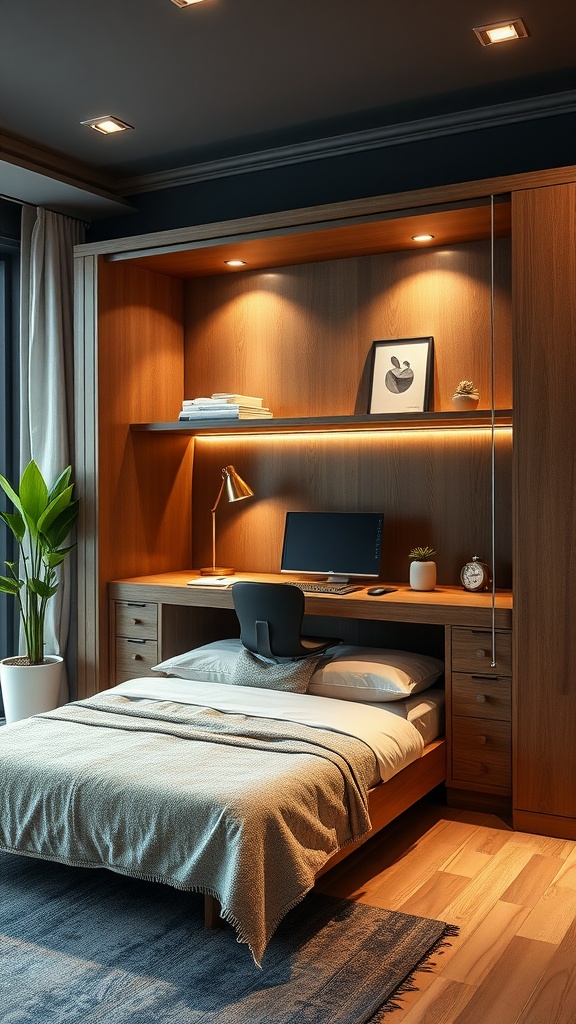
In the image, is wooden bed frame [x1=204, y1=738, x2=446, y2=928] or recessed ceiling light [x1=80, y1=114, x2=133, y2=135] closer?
wooden bed frame [x1=204, y1=738, x2=446, y2=928]

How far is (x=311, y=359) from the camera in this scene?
4430 mm

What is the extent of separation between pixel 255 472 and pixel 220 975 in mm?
2682

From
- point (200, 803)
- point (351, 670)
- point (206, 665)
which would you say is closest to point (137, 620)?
point (206, 665)

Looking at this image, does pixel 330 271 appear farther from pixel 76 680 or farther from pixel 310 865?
pixel 310 865

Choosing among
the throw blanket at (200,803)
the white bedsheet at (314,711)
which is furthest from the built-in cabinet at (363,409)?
the throw blanket at (200,803)

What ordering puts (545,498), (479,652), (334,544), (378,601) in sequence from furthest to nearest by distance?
(334,544)
(378,601)
(479,652)
(545,498)

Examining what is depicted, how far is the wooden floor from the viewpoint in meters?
2.26

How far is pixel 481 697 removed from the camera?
137 inches

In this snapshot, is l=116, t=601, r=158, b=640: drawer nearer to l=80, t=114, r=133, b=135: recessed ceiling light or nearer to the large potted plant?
the large potted plant

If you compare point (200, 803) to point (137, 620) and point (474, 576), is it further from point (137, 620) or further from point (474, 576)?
point (137, 620)

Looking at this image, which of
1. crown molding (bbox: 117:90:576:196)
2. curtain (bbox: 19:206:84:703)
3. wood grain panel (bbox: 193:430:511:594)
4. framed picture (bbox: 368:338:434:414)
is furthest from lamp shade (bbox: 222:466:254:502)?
crown molding (bbox: 117:90:576:196)

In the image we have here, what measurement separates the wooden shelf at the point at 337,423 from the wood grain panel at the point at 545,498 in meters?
0.27

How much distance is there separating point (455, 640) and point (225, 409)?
1.54 metres

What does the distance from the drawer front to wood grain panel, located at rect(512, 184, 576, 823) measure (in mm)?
1737
